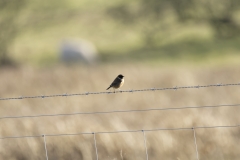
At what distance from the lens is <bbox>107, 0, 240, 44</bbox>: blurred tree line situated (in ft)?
109

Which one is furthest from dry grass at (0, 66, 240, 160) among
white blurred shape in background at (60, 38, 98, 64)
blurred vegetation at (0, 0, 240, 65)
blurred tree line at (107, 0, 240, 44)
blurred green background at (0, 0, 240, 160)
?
blurred tree line at (107, 0, 240, 44)

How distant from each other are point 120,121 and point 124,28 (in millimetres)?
32775

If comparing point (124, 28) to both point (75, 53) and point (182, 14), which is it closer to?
point (75, 53)

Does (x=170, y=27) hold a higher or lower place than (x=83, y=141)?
higher

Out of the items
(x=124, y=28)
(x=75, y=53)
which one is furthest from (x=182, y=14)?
(x=124, y=28)

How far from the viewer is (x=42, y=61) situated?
116ft

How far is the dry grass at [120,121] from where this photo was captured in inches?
334

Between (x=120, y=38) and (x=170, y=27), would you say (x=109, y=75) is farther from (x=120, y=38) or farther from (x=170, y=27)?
(x=120, y=38)

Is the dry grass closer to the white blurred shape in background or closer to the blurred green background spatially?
the blurred green background

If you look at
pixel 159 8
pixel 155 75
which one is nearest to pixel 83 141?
pixel 155 75

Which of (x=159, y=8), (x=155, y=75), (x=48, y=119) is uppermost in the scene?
(x=159, y=8)

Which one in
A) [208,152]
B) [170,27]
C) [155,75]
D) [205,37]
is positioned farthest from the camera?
[205,37]

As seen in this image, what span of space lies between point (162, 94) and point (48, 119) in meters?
4.10

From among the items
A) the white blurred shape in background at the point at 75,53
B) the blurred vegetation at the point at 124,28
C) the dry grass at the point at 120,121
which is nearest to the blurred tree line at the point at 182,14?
the blurred vegetation at the point at 124,28
